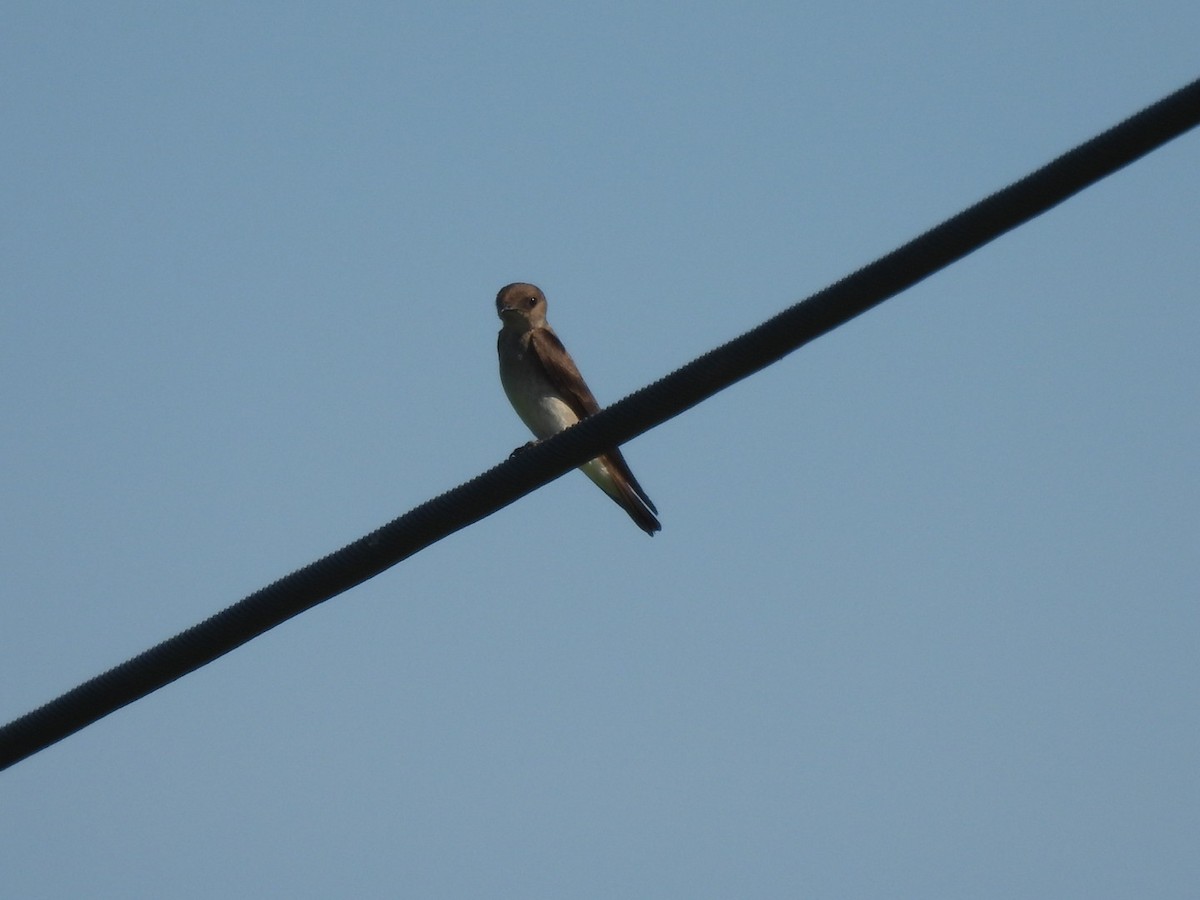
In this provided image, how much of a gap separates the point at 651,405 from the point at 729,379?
19 cm

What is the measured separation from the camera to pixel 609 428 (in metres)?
3.89

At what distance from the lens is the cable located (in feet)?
10.9

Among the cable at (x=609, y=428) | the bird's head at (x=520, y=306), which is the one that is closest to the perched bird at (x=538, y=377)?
the bird's head at (x=520, y=306)

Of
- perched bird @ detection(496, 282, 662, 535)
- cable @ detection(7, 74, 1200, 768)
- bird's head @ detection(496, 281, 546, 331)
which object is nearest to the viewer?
cable @ detection(7, 74, 1200, 768)

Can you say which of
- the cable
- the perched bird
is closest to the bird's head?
the perched bird

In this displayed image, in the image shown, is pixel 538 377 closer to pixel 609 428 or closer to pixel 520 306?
pixel 520 306

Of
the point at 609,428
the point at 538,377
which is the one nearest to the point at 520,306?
the point at 538,377

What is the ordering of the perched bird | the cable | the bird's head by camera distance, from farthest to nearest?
the bird's head
the perched bird
the cable

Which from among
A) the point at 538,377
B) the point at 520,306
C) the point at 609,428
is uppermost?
the point at 520,306

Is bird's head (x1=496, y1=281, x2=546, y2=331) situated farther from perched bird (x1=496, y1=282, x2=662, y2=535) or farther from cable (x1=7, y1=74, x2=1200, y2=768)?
cable (x1=7, y1=74, x2=1200, y2=768)

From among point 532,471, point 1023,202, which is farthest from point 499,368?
point 1023,202

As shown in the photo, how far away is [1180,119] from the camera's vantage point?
10.6 ft

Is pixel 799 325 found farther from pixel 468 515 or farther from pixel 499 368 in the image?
pixel 499 368

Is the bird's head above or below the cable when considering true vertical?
above
